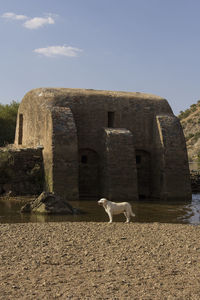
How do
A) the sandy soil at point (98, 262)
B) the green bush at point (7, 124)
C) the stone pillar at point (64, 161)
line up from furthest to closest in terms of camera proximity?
the green bush at point (7, 124), the stone pillar at point (64, 161), the sandy soil at point (98, 262)

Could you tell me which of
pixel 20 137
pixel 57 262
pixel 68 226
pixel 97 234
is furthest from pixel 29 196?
pixel 57 262

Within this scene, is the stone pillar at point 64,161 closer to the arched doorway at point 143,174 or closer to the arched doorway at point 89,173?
the arched doorway at point 89,173

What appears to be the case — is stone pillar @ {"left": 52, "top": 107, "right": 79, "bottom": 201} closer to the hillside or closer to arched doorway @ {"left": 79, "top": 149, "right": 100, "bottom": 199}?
arched doorway @ {"left": 79, "top": 149, "right": 100, "bottom": 199}

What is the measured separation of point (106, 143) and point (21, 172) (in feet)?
11.9

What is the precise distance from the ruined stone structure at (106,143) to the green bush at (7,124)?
31.7 ft

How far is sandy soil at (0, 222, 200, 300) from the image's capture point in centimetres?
453

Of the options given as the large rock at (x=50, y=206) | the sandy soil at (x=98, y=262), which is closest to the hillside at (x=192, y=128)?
the large rock at (x=50, y=206)

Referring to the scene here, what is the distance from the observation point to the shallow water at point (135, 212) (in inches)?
406

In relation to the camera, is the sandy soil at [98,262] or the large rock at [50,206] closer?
the sandy soil at [98,262]

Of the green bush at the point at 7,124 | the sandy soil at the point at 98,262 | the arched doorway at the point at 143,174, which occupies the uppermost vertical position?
Result: the green bush at the point at 7,124

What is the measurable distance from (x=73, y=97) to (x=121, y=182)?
169 inches

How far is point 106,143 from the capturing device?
49.2ft

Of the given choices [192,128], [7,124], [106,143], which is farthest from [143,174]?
[192,128]

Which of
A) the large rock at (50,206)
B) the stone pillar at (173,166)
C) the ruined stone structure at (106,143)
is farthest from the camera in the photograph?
the stone pillar at (173,166)
